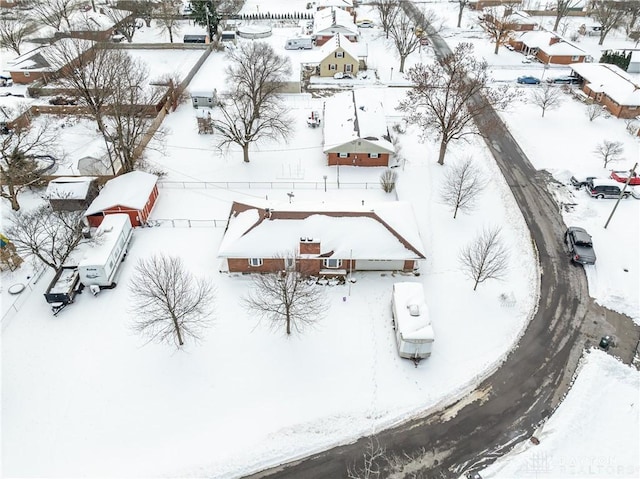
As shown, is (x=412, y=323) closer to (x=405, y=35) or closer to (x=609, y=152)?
(x=609, y=152)

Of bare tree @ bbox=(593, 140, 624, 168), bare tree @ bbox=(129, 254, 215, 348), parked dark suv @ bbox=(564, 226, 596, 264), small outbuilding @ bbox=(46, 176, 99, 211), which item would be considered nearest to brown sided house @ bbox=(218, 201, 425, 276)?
bare tree @ bbox=(129, 254, 215, 348)

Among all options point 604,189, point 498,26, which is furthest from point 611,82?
point 604,189

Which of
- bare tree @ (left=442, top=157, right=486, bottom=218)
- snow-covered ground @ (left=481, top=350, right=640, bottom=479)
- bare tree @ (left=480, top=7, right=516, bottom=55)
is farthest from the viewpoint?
bare tree @ (left=480, top=7, right=516, bottom=55)

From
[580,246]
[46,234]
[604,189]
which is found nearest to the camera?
[580,246]

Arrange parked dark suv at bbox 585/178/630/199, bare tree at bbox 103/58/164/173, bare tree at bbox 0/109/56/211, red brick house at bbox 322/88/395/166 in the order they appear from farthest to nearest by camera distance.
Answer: red brick house at bbox 322/88/395/166
parked dark suv at bbox 585/178/630/199
bare tree at bbox 103/58/164/173
bare tree at bbox 0/109/56/211

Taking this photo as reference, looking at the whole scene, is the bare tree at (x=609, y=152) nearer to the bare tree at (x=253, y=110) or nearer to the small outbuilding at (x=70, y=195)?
the bare tree at (x=253, y=110)

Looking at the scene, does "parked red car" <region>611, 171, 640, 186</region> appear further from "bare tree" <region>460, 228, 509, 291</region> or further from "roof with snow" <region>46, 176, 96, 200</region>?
"roof with snow" <region>46, 176, 96, 200</region>
